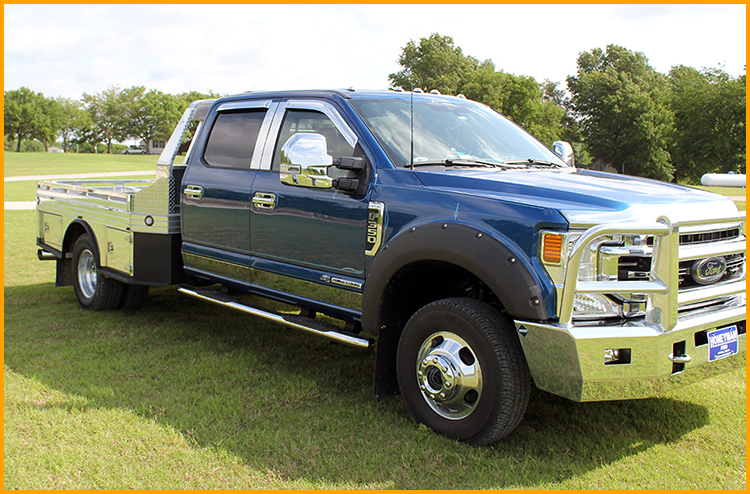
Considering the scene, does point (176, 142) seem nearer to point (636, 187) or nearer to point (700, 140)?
point (636, 187)

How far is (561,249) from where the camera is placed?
3.00 metres

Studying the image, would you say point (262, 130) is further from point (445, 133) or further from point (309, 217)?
point (445, 133)

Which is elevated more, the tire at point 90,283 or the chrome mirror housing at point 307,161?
the chrome mirror housing at point 307,161

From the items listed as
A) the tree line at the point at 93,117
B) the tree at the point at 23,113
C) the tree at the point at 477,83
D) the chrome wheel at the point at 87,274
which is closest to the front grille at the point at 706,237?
the chrome wheel at the point at 87,274

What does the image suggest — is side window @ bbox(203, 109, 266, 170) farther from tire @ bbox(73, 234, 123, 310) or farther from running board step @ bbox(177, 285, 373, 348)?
tire @ bbox(73, 234, 123, 310)

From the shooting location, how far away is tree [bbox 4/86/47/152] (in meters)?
83.6

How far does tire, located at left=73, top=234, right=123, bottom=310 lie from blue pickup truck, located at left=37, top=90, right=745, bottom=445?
29.3 inches

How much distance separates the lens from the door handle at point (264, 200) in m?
4.50

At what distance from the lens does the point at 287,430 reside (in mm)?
3699

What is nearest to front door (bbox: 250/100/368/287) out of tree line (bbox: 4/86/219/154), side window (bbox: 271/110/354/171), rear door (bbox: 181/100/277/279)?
side window (bbox: 271/110/354/171)

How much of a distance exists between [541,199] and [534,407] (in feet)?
5.09

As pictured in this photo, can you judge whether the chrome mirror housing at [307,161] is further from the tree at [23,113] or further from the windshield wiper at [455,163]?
the tree at [23,113]

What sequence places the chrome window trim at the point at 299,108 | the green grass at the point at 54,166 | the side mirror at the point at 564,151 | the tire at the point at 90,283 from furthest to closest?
the green grass at the point at 54,166, the tire at the point at 90,283, the side mirror at the point at 564,151, the chrome window trim at the point at 299,108

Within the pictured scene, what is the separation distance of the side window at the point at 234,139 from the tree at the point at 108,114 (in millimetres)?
100434
